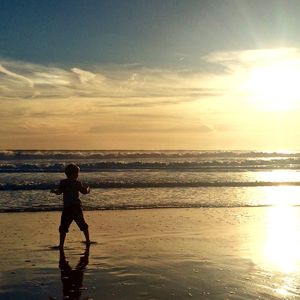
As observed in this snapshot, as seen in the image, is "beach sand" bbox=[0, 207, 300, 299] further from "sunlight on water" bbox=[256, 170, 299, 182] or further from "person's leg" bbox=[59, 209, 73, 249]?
"sunlight on water" bbox=[256, 170, 299, 182]

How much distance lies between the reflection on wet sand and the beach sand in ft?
0.05

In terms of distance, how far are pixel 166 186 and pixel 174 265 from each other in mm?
17061

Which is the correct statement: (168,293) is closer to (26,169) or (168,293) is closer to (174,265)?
(174,265)

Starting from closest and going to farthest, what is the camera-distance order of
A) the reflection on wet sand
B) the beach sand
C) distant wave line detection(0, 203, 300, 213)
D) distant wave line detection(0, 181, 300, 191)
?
the reflection on wet sand < the beach sand < distant wave line detection(0, 203, 300, 213) < distant wave line detection(0, 181, 300, 191)

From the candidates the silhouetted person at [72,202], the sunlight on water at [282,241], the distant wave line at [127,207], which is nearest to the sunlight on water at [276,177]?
the distant wave line at [127,207]

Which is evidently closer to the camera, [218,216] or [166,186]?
[218,216]

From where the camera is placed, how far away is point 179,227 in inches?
535

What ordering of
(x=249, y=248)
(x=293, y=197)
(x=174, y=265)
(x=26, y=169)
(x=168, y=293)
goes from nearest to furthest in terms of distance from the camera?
1. (x=168, y=293)
2. (x=174, y=265)
3. (x=249, y=248)
4. (x=293, y=197)
5. (x=26, y=169)

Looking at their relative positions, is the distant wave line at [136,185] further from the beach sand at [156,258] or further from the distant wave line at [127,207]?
the beach sand at [156,258]

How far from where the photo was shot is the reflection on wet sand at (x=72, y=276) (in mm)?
7403

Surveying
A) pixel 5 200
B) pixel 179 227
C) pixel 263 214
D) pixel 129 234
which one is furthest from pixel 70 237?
pixel 5 200

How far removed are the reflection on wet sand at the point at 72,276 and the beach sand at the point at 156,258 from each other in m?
0.02

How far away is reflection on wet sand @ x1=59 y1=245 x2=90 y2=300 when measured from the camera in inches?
291

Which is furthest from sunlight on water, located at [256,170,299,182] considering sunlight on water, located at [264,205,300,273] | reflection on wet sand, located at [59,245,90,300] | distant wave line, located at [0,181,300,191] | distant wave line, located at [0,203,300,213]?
reflection on wet sand, located at [59,245,90,300]
